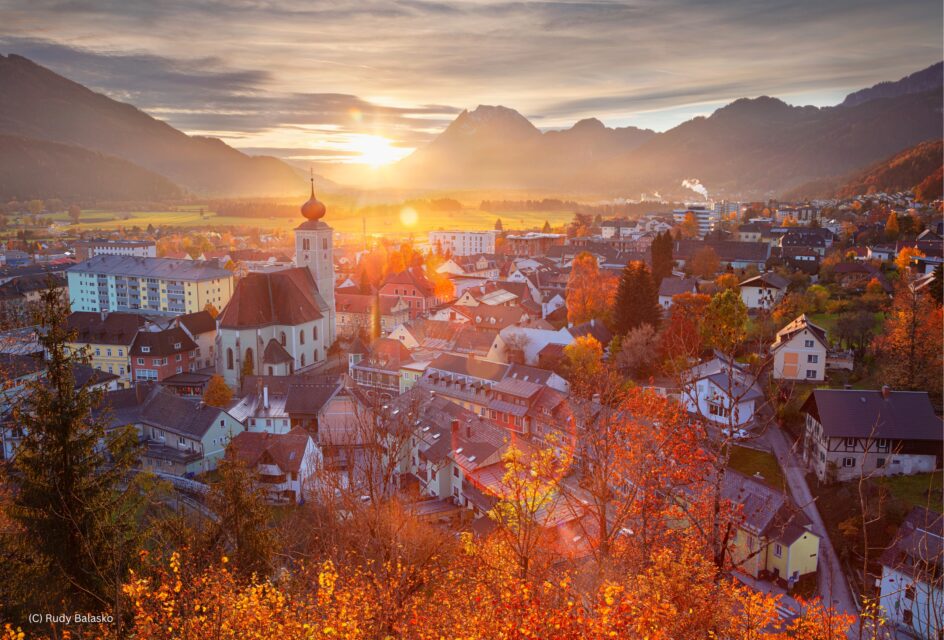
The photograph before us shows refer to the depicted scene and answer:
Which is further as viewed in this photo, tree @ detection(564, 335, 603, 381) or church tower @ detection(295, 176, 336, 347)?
church tower @ detection(295, 176, 336, 347)

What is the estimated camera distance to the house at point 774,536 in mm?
20125

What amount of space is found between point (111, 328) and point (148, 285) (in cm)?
2154

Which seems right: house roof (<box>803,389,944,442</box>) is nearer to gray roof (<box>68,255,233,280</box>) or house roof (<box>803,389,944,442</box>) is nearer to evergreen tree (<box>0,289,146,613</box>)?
evergreen tree (<box>0,289,146,613</box>)

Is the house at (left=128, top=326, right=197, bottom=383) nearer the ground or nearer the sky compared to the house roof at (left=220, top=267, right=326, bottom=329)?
nearer the ground

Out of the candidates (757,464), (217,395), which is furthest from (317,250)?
(757,464)

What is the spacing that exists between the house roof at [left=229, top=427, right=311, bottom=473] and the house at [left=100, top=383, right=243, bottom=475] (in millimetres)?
1322

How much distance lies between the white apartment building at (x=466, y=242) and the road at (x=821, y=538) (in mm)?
84093

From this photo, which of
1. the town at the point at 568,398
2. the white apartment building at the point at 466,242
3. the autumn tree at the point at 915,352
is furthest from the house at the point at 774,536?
the white apartment building at the point at 466,242

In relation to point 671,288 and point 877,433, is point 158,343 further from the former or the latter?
point 877,433

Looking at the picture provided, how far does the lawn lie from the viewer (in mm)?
25214

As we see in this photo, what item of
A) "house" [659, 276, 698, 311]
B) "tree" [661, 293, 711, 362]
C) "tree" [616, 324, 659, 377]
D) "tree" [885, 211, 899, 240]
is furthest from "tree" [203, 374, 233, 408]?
"tree" [885, 211, 899, 240]

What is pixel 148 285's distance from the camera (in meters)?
65.2

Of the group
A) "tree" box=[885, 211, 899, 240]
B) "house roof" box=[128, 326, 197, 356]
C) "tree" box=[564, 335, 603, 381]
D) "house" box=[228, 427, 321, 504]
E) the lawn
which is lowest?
"house" box=[228, 427, 321, 504]

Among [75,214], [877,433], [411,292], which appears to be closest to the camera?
[877,433]
